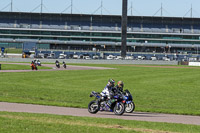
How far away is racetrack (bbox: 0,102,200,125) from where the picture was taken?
18.0 m

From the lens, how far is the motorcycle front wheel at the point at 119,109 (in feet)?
61.6

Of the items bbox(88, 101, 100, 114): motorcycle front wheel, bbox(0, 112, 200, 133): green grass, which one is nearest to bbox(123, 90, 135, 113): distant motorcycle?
bbox(88, 101, 100, 114): motorcycle front wheel

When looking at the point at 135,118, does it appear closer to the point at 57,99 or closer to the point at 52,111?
the point at 52,111

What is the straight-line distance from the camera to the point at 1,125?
1420cm

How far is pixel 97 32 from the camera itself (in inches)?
6521

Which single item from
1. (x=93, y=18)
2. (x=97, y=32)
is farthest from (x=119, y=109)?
(x=93, y=18)

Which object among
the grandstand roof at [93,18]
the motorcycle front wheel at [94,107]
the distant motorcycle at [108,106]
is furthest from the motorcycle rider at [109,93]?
the grandstand roof at [93,18]

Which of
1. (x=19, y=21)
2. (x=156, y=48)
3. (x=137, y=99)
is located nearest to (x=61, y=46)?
(x=19, y=21)

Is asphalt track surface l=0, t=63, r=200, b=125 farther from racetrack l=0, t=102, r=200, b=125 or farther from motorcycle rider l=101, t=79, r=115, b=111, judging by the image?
motorcycle rider l=101, t=79, r=115, b=111

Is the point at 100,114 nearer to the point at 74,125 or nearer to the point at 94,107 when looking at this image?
the point at 94,107

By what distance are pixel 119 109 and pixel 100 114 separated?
947mm

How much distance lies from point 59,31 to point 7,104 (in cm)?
14443

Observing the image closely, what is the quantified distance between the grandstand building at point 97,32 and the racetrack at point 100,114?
14190 centimetres

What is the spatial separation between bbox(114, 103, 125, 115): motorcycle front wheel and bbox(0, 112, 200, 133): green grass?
6.86 feet
